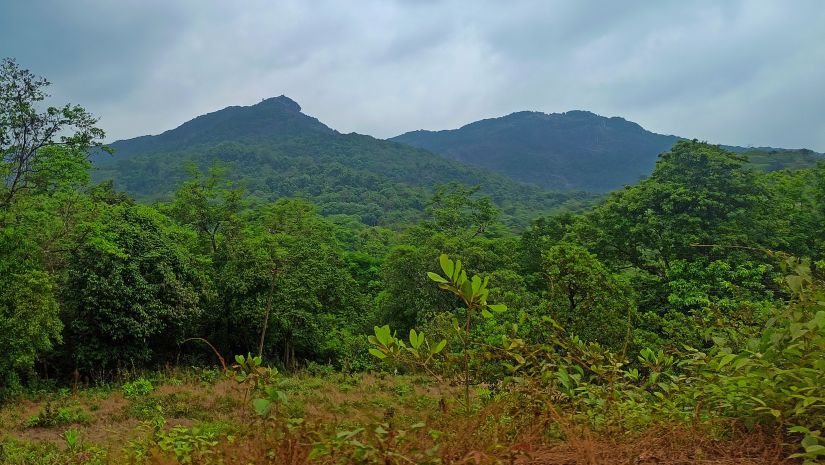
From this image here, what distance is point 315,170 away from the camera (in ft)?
376

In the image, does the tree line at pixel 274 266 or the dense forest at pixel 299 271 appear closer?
the dense forest at pixel 299 271

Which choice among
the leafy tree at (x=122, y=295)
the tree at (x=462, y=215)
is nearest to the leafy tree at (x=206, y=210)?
the leafy tree at (x=122, y=295)

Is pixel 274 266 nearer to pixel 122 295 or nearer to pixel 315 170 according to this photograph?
pixel 122 295

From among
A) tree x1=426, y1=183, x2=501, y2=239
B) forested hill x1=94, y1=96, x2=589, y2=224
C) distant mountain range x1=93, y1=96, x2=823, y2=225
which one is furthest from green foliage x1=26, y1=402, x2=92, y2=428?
forested hill x1=94, y1=96, x2=589, y2=224

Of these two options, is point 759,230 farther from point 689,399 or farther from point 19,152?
point 19,152

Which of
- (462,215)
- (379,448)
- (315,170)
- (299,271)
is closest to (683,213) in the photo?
(299,271)

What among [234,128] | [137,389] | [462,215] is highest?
[234,128]

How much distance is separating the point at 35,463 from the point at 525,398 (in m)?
9.06

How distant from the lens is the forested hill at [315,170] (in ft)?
302

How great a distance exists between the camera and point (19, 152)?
50.8 ft

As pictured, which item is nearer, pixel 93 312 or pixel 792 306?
pixel 792 306

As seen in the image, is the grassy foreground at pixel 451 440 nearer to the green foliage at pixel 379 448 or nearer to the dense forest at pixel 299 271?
the green foliage at pixel 379 448

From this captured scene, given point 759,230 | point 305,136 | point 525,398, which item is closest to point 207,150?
point 305,136

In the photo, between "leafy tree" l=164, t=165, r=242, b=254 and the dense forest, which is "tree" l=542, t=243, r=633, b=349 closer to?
the dense forest
